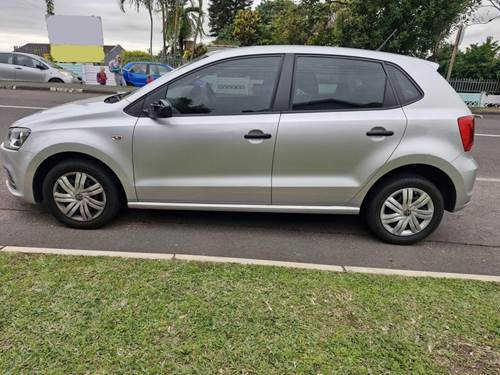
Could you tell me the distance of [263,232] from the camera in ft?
12.6

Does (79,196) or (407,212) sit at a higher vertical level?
(79,196)

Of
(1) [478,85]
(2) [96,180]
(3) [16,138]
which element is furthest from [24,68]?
(1) [478,85]

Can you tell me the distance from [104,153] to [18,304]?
1.45m

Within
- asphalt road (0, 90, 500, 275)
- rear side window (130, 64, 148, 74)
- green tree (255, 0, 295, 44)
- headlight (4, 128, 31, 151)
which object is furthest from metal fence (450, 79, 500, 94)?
headlight (4, 128, 31, 151)

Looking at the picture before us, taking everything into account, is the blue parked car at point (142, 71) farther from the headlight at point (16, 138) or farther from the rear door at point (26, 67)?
the headlight at point (16, 138)

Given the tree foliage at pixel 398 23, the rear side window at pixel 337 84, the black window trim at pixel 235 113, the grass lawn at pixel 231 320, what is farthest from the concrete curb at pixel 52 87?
the grass lawn at pixel 231 320

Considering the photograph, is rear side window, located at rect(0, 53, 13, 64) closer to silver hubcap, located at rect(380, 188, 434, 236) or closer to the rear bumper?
silver hubcap, located at rect(380, 188, 434, 236)

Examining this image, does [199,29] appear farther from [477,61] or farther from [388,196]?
[388,196]

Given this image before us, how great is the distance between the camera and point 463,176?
3477mm

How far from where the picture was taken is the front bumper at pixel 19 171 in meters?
3.50

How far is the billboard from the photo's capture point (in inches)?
1091

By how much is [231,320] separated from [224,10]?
60.4m

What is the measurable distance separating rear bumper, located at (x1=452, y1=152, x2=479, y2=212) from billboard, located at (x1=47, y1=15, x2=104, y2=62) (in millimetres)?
29857

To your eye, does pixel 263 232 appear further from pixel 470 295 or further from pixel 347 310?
pixel 470 295
